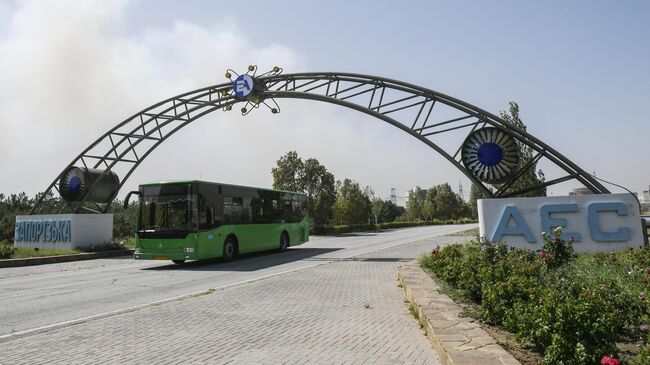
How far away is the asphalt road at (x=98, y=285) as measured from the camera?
7.59m

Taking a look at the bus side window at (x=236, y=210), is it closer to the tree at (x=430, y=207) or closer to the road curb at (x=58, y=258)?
the road curb at (x=58, y=258)

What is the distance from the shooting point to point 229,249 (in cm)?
1659

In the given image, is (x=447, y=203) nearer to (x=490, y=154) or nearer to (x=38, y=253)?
(x=490, y=154)

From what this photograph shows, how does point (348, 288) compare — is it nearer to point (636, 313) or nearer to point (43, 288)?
point (636, 313)

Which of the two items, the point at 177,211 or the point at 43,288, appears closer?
the point at 43,288

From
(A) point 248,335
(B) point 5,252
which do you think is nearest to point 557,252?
(A) point 248,335

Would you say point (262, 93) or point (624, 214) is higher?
point (262, 93)

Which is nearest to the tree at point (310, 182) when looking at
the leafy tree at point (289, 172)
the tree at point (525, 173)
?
the leafy tree at point (289, 172)

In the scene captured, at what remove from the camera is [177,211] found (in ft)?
48.6

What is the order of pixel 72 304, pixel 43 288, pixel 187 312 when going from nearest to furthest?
pixel 187 312, pixel 72 304, pixel 43 288

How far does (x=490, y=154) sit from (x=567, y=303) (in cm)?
1153

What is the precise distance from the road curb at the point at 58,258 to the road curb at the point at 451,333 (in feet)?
53.4

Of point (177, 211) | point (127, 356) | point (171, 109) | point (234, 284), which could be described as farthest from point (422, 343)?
point (171, 109)

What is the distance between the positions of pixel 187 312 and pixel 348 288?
12.8 feet
